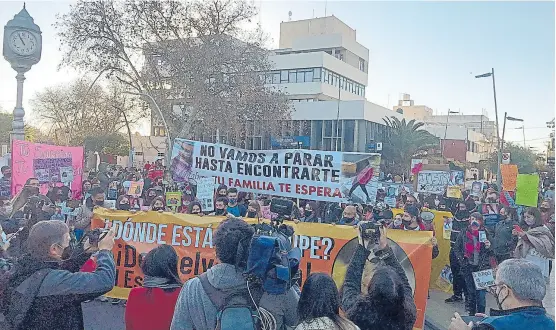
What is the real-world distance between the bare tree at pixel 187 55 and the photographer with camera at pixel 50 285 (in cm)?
1984

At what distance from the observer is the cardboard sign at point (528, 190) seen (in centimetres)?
816

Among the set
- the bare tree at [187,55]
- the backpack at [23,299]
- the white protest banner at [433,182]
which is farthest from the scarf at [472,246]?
the bare tree at [187,55]

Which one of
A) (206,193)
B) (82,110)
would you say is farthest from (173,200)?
(82,110)

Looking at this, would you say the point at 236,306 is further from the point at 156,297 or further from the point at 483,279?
the point at 483,279

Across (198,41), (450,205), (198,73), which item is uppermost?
(198,41)

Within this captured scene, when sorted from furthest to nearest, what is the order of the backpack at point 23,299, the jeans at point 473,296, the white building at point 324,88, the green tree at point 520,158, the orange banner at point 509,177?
the green tree at point 520,158 → the white building at point 324,88 → the orange banner at point 509,177 → the jeans at point 473,296 → the backpack at point 23,299

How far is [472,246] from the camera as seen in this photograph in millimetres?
6285

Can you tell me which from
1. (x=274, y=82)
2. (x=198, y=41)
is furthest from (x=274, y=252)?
(x=274, y=82)

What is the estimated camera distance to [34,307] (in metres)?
2.69

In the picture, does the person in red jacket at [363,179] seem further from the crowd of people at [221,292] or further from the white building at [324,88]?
the white building at [324,88]

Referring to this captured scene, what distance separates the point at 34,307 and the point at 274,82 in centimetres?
3011

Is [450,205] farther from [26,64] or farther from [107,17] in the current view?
[107,17]

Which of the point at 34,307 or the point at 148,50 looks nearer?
the point at 34,307

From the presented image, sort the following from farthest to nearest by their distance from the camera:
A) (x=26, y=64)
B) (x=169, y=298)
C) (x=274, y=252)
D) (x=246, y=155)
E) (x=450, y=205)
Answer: (x=450, y=205) → (x=26, y=64) → (x=246, y=155) → (x=169, y=298) → (x=274, y=252)
